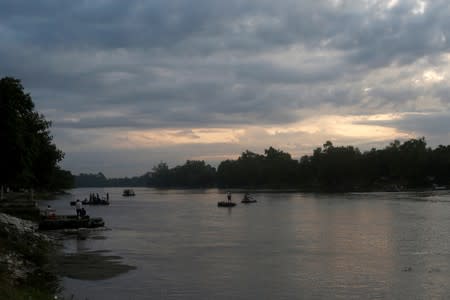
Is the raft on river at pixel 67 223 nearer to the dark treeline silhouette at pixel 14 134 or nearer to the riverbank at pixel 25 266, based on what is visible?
the dark treeline silhouette at pixel 14 134

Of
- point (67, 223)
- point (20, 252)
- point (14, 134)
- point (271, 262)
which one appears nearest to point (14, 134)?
point (14, 134)

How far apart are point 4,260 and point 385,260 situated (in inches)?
812

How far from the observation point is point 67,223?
50781 millimetres

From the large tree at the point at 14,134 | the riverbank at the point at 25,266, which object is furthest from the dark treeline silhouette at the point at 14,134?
the riverbank at the point at 25,266

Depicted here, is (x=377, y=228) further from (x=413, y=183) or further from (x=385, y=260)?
(x=413, y=183)

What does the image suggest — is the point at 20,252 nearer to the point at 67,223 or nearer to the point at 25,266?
the point at 25,266

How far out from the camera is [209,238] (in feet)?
150

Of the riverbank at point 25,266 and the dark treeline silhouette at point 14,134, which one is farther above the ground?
the dark treeline silhouette at point 14,134

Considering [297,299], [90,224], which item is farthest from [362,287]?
[90,224]

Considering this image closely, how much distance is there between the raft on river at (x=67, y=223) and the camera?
4988 centimetres

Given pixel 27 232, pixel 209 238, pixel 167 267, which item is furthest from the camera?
pixel 209 238

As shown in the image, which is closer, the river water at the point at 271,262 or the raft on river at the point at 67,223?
the river water at the point at 271,262

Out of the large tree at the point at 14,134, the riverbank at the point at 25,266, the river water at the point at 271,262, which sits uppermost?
the large tree at the point at 14,134

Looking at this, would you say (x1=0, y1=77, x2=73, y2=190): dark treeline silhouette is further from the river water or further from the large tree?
the river water
